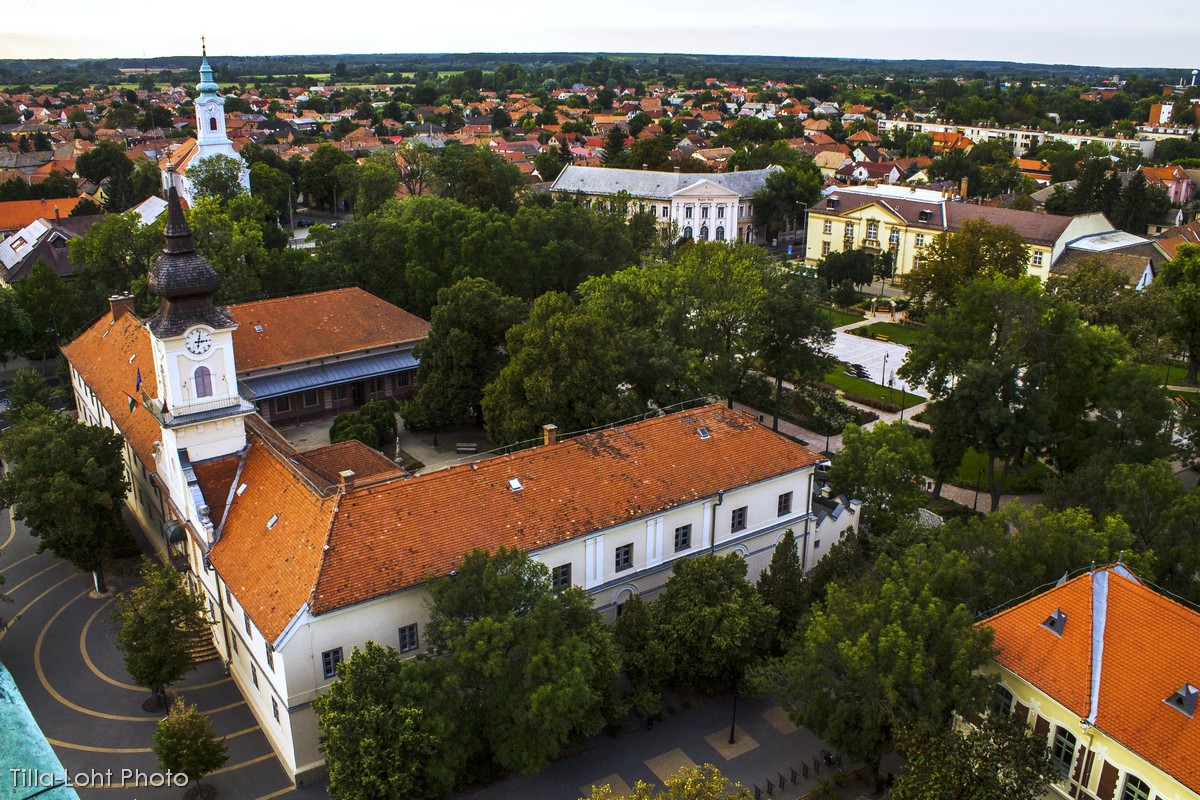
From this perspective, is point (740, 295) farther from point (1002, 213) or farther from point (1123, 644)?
point (1002, 213)

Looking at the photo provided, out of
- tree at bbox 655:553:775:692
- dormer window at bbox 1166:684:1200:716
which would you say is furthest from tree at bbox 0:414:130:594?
dormer window at bbox 1166:684:1200:716

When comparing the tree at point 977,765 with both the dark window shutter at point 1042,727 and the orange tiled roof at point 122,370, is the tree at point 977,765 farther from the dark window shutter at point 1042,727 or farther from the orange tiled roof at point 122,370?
the orange tiled roof at point 122,370

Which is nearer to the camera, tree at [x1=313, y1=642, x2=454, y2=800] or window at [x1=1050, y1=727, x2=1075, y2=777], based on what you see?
tree at [x1=313, y1=642, x2=454, y2=800]

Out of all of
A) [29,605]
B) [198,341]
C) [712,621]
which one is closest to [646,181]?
[198,341]

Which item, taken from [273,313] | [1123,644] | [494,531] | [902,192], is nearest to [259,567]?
[494,531]

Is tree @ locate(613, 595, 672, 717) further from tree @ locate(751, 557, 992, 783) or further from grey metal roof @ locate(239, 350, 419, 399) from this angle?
grey metal roof @ locate(239, 350, 419, 399)
